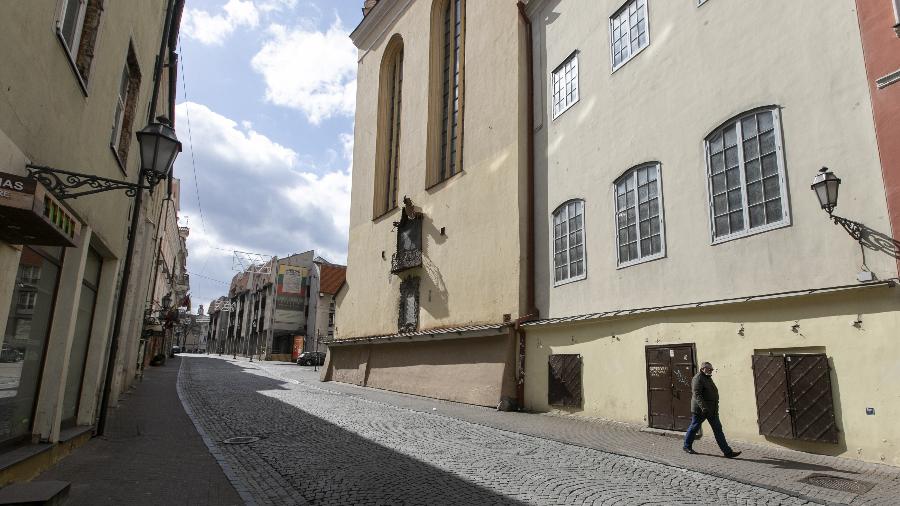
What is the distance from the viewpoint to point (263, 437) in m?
9.64

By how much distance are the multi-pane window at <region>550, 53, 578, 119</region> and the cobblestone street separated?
362 inches

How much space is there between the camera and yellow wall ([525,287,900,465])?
7969 millimetres

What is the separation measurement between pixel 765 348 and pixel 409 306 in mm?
14620

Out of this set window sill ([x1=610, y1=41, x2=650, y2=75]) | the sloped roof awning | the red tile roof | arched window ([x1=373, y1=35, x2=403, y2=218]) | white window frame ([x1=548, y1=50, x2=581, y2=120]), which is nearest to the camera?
window sill ([x1=610, y1=41, x2=650, y2=75])

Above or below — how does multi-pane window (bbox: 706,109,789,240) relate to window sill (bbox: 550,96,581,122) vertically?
below

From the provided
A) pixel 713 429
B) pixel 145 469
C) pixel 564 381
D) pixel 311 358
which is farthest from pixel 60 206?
pixel 311 358

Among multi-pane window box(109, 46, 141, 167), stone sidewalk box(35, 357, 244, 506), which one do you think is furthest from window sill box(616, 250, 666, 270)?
multi-pane window box(109, 46, 141, 167)

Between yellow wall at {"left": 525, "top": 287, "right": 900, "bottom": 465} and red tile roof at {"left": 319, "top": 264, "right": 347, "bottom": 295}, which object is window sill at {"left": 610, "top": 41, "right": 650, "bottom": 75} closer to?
yellow wall at {"left": 525, "top": 287, "right": 900, "bottom": 465}

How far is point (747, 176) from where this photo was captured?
10359mm

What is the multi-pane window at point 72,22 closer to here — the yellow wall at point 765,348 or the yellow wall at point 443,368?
the yellow wall at point 765,348

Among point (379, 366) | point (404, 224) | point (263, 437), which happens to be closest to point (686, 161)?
point (263, 437)

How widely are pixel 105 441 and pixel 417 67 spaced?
66.7ft

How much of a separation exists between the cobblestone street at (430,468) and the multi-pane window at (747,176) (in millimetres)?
4333

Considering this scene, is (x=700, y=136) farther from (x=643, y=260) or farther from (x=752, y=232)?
(x=643, y=260)
